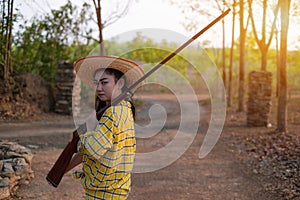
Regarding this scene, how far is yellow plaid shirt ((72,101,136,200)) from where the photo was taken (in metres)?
2.72

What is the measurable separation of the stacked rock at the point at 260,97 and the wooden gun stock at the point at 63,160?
10.8 m

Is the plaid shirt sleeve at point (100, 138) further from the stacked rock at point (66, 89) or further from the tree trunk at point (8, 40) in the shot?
the stacked rock at point (66, 89)

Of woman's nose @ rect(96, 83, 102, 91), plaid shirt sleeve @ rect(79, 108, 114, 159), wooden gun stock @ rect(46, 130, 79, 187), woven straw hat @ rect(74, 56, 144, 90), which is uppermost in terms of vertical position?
woven straw hat @ rect(74, 56, 144, 90)

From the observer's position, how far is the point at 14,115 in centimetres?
1292

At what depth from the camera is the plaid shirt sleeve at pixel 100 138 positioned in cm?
270

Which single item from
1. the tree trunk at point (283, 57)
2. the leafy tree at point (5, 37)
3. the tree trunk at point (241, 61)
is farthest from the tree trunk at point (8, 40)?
the tree trunk at point (241, 61)

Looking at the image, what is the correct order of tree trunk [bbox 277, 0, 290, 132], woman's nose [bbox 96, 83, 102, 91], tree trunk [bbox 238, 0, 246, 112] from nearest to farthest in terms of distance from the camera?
1. woman's nose [bbox 96, 83, 102, 91]
2. tree trunk [bbox 277, 0, 290, 132]
3. tree trunk [bbox 238, 0, 246, 112]

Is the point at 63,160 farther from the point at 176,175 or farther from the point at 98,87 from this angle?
the point at 176,175

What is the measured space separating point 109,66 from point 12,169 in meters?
3.41

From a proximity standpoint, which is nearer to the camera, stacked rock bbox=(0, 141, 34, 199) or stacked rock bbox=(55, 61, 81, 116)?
stacked rock bbox=(0, 141, 34, 199)

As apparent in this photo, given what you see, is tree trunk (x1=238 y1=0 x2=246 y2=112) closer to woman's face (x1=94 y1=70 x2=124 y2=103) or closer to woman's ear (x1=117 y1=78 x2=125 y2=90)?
woman's ear (x1=117 y1=78 x2=125 y2=90)

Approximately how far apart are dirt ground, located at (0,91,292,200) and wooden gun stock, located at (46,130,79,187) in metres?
2.83

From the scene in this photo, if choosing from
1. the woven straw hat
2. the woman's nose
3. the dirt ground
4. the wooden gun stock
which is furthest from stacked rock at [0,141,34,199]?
the woman's nose

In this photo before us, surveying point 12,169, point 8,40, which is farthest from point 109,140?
point 8,40
